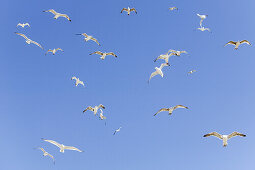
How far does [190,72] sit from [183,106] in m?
9.65

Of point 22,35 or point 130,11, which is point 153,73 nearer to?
point 130,11

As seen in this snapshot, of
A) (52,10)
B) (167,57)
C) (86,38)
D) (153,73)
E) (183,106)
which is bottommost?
(183,106)

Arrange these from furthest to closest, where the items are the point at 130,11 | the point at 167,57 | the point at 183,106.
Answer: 1. the point at 130,11
2. the point at 167,57
3. the point at 183,106

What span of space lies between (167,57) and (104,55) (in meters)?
8.31

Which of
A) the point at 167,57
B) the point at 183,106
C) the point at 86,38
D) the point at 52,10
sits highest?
the point at 52,10

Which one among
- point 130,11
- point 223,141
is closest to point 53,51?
point 130,11

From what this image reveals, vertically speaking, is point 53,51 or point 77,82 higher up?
point 53,51

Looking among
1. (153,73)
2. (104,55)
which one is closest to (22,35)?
(104,55)

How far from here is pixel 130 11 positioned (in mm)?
42500

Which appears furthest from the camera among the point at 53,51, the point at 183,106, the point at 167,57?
the point at 53,51

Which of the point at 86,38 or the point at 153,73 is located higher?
the point at 86,38

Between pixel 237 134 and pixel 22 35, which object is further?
pixel 22 35

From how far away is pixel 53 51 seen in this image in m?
45.8

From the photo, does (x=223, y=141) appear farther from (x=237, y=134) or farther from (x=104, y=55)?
(x=104, y=55)
